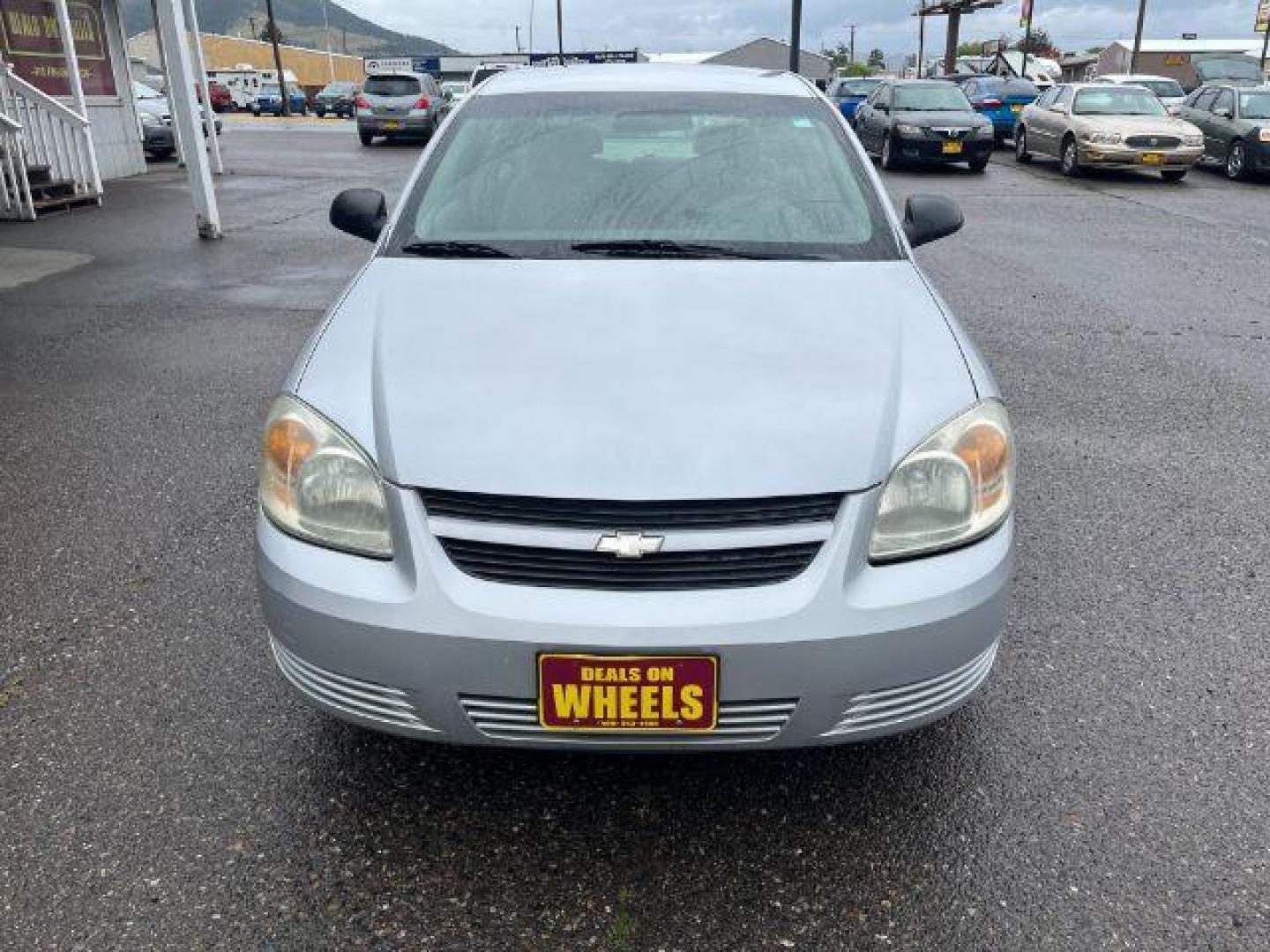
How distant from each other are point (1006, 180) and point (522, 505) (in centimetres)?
1655

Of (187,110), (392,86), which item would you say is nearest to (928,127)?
(187,110)

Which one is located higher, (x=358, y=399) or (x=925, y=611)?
(x=358, y=399)

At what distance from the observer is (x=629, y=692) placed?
194cm

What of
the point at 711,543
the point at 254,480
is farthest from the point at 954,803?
the point at 254,480

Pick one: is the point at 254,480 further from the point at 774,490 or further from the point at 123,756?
the point at 774,490

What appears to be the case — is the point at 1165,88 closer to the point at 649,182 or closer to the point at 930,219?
the point at 930,219

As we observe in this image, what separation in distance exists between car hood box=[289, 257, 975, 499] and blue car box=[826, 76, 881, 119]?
23.6 metres

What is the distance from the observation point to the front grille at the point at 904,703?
2031 millimetres

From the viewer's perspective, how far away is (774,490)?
2.00m

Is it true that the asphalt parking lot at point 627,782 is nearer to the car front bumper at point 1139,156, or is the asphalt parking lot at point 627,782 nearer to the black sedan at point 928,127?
the car front bumper at point 1139,156

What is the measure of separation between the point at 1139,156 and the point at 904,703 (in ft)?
53.9

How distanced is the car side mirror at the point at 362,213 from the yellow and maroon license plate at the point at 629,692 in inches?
83.0

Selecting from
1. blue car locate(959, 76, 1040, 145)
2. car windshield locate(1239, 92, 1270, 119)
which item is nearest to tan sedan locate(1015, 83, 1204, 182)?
car windshield locate(1239, 92, 1270, 119)

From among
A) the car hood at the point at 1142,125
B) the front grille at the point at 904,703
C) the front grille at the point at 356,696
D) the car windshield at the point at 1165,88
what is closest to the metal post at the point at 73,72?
the front grille at the point at 356,696
